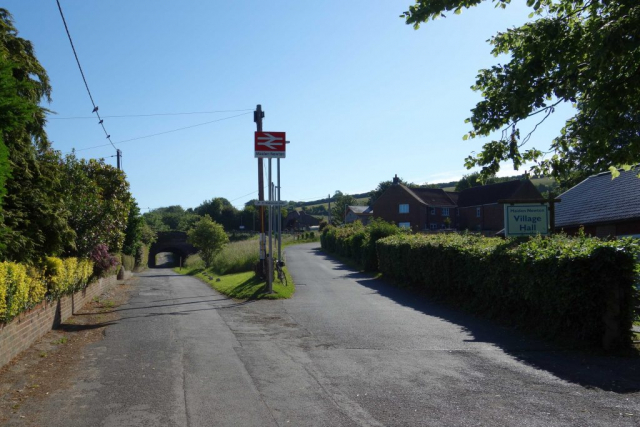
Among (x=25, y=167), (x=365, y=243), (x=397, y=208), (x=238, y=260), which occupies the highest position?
(x=397, y=208)

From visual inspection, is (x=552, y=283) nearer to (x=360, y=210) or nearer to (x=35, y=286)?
(x=35, y=286)

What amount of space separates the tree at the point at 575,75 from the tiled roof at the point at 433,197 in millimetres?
61449

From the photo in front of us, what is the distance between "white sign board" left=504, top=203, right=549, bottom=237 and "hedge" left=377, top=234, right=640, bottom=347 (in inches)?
29.6

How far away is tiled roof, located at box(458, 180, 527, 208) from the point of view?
202 feet

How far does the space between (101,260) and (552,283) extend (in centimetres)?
1530

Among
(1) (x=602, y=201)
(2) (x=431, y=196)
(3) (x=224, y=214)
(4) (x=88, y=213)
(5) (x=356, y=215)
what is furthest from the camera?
(3) (x=224, y=214)

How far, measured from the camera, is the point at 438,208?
6975 cm

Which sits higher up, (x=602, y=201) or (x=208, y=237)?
(x=602, y=201)

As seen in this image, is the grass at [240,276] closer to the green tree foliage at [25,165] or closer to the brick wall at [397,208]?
the green tree foliage at [25,165]

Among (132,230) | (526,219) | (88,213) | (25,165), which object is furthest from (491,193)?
(25,165)

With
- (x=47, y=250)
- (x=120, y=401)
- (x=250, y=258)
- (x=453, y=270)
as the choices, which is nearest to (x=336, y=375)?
(x=120, y=401)

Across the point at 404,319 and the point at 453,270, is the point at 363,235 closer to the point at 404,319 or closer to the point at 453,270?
the point at 453,270

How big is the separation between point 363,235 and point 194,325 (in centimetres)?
2328

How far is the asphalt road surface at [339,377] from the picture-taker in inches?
232
